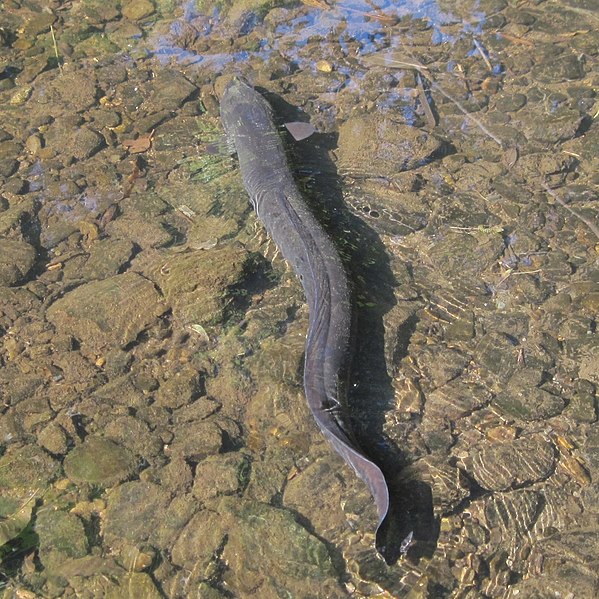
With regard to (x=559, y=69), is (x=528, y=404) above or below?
below

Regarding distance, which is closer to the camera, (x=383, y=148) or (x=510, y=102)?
(x=383, y=148)

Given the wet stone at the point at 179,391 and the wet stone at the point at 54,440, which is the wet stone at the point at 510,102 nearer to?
the wet stone at the point at 179,391

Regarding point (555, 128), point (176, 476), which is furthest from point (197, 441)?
point (555, 128)

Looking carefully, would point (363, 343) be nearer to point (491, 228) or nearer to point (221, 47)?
point (491, 228)

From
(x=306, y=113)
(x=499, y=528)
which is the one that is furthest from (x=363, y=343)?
(x=306, y=113)

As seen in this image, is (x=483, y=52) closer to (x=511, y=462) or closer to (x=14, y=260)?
(x=511, y=462)

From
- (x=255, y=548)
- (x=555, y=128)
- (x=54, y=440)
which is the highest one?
(x=555, y=128)
